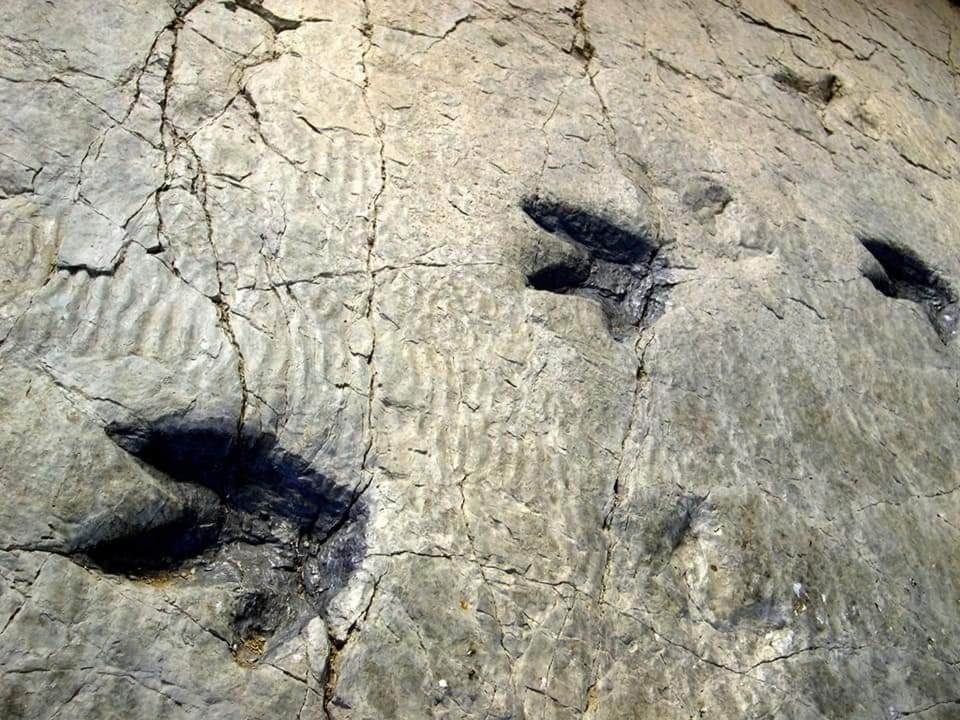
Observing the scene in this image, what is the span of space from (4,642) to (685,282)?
6.44ft

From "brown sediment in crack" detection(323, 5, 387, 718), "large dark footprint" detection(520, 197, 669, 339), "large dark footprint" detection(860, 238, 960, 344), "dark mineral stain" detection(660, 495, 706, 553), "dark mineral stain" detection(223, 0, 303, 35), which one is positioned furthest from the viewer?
"large dark footprint" detection(860, 238, 960, 344)

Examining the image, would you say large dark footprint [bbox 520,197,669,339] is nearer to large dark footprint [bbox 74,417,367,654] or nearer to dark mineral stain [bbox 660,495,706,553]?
dark mineral stain [bbox 660,495,706,553]

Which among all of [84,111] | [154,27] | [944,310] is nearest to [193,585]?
[84,111]

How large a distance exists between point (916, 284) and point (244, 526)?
2.37 m

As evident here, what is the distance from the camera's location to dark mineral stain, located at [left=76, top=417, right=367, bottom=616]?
2.11 metres

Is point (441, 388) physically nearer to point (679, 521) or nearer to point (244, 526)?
point (244, 526)

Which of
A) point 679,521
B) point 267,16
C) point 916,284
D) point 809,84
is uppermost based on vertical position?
point 809,84

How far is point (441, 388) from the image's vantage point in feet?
7.81

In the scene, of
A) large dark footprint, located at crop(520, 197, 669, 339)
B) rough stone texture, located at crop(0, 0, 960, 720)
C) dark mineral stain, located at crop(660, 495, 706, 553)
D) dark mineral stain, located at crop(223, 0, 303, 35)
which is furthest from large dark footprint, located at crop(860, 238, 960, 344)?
dark mineral stain, located at crop(223, 0, 303, 35)

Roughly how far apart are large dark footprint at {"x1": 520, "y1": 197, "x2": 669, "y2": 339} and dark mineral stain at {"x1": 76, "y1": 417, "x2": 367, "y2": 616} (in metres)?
0.90

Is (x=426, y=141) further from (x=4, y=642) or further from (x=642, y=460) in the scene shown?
(x=4, y=642)

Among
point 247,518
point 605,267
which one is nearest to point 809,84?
point 605,267

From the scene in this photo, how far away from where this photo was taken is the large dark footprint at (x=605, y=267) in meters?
2.75

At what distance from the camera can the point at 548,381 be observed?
2.48m
